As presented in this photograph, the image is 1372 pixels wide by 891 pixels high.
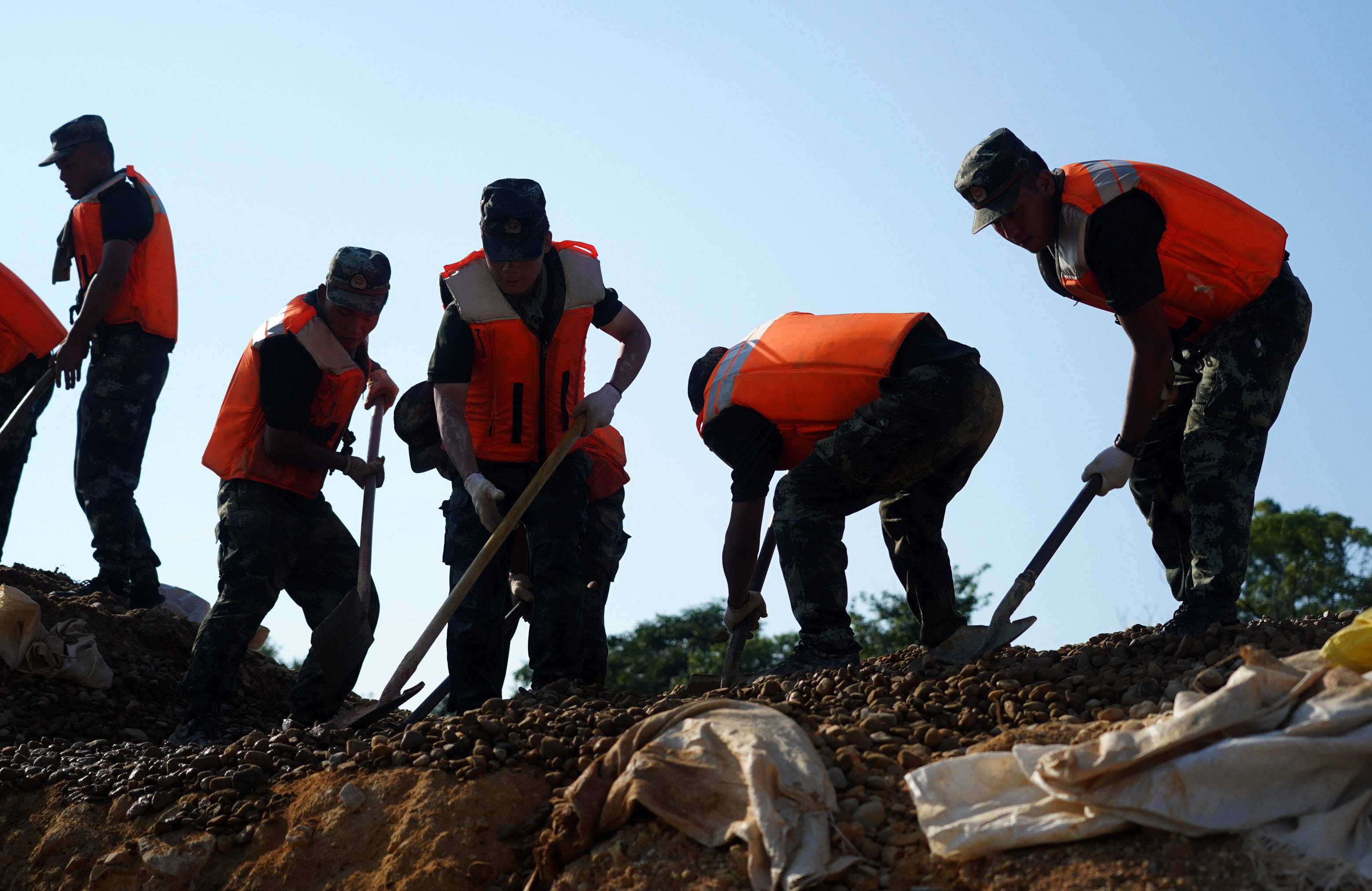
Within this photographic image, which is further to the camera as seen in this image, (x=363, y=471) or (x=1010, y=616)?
(x=363, y=471)

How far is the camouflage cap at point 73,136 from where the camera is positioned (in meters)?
6.38

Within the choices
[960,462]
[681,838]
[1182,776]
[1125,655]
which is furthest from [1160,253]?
[681,838]

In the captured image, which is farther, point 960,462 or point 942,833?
point 960,462

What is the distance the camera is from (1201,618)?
4148 mm

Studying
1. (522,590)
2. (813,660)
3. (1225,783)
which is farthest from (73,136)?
(1225,783)

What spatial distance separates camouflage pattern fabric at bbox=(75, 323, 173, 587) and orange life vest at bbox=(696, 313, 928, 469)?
10.4ft

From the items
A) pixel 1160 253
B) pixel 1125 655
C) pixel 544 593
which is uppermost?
pixel 1160 253

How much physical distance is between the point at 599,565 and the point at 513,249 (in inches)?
64.8

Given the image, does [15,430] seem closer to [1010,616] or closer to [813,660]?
[813,660]

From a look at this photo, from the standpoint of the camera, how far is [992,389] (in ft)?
15.1

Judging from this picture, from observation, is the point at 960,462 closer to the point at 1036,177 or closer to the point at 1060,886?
the point at 1036,177

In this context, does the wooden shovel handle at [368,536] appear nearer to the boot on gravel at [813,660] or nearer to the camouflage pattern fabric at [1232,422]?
the boot on gravel at [813,660]

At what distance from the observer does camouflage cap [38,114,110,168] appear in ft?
20.9

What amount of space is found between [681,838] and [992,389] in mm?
2306
